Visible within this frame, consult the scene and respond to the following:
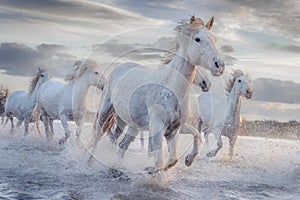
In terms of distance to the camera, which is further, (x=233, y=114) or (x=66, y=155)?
(x=233, y=114)

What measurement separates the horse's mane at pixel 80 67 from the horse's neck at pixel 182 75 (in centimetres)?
496

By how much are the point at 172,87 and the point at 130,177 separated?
5.57 ft

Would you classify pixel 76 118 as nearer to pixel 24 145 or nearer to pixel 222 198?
pixel 24 145

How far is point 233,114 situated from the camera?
467 inches

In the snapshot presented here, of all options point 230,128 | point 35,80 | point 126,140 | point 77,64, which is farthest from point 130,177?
point 35,80

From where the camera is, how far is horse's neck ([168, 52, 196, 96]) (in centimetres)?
697

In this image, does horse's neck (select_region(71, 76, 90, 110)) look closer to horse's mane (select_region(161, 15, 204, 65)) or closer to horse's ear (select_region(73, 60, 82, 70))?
horse's ear (select_region(73, 60, 82, 70))

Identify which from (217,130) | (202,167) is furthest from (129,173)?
(217,130)

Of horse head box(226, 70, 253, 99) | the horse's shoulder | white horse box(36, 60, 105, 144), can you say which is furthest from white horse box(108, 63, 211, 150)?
the horse's shoulder

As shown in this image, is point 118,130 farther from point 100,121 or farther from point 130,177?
point 130,177

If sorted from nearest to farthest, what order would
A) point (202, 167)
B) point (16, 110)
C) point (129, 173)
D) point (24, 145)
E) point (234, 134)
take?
point (129, 173) → point (202, 167) → point (234, 134) → point (24, 145) → point (16, 110)

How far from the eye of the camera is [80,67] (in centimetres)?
1217

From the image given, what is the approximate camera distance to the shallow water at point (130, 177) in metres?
6.67

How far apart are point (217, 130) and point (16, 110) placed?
6.69m
